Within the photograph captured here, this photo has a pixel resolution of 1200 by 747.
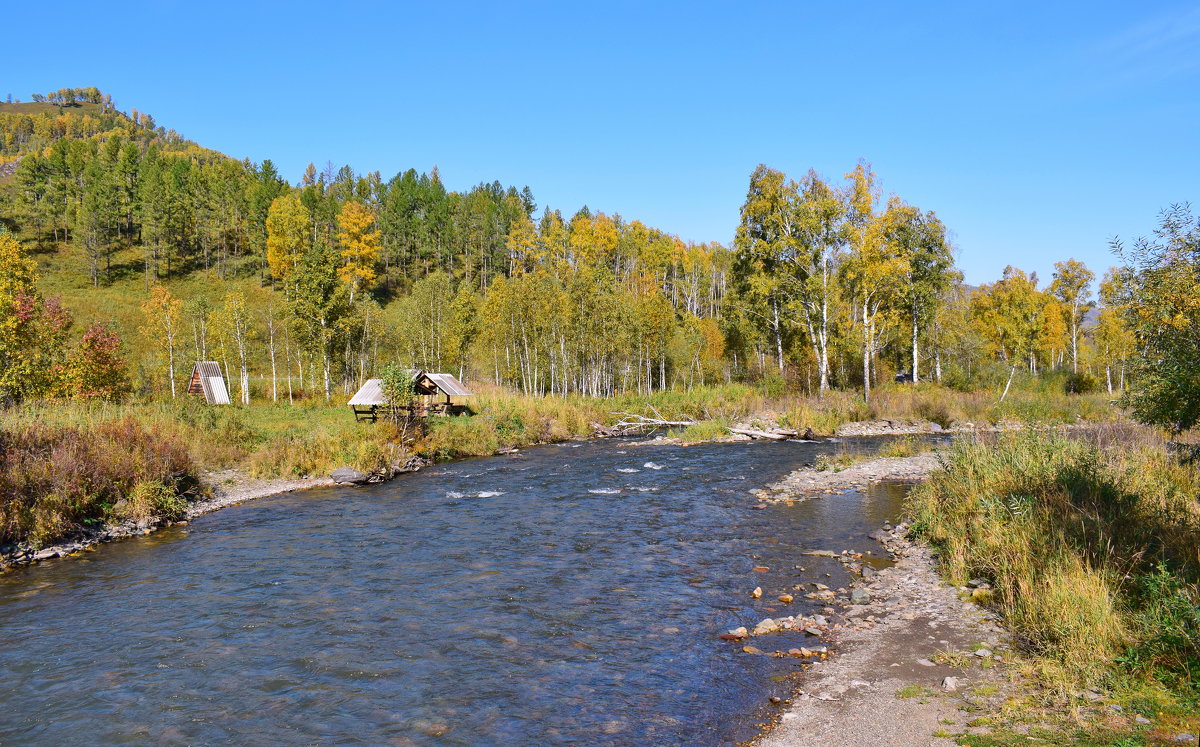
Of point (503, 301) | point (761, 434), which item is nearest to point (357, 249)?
point (503, 301)

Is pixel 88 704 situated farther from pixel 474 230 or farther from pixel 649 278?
pixel 474 230

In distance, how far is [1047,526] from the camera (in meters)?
11.2

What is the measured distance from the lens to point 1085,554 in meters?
9.62

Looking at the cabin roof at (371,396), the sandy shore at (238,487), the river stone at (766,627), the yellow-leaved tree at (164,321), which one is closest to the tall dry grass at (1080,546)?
the river stone at (766,627)

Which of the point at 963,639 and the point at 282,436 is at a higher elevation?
the point at 282,436

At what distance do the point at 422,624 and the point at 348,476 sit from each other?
49.7ft

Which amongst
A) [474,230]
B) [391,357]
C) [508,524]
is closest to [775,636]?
[508,524]

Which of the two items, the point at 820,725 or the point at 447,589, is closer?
the point at 820,725

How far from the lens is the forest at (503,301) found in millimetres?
44250

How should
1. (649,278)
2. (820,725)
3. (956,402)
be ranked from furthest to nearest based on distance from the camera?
(649,278), (956,402), (820,725)

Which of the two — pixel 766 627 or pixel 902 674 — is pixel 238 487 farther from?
pixel 902 674

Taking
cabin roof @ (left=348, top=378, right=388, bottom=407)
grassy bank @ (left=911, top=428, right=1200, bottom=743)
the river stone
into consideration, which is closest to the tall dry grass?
grassy bank @ (left=911, top=428, right=1200, bottom=743)

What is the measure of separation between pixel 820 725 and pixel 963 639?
3.19 m

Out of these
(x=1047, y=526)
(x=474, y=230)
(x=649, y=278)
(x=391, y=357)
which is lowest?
(x=1047, y=526)
